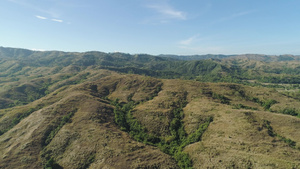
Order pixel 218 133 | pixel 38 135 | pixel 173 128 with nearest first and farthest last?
pixel 218 133 → pixel 38 135 → pixel 173 128

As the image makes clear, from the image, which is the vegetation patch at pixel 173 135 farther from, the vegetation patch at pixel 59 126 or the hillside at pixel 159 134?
the vegetation patch at pixel 59 126

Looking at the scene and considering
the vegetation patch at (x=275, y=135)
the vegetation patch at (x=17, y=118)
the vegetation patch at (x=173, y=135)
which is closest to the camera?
the vegetation patch at (x=275, y=135)

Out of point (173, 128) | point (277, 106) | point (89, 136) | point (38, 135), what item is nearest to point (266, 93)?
point (277, 106)

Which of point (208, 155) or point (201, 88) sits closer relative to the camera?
point (208, 155)

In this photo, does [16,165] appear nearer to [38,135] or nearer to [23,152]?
[23,152]

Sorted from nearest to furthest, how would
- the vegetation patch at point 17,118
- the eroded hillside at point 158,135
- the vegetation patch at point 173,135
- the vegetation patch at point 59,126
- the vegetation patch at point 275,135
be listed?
the eroded hillside at point 158,135 < the vegetation patch at point 275,135 < the vegetation patch at point 173,135 < the vegetation patch at point 59,126 < the vegetation patch at point 17,118

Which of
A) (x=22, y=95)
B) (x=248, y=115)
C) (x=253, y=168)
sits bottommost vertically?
(x=22, y=95)

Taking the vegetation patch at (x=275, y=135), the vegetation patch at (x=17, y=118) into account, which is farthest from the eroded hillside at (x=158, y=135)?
the vegetation patch at (x=17, y=118)

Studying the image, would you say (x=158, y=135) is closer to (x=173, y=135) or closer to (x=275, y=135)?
(x=173, y=135)
